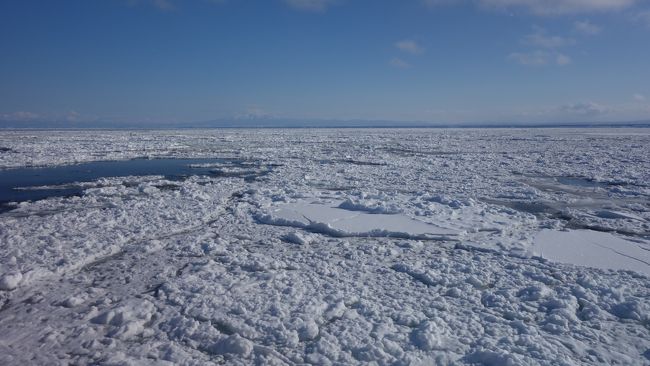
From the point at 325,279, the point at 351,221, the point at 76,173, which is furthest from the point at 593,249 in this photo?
the point at 76,173

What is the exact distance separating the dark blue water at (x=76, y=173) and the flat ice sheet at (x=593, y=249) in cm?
1100

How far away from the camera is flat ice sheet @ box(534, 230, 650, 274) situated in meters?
5.71

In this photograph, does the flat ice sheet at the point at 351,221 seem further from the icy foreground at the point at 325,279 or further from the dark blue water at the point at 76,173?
the dark blue water at the point at 76,173

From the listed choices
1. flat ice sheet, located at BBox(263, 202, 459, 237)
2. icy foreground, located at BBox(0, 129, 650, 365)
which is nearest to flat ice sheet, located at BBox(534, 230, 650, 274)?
icy foreground, located at BBox(0, 129, 650, 365)

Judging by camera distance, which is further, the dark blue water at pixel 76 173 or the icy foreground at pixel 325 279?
the dark blue water at pixel 76 173

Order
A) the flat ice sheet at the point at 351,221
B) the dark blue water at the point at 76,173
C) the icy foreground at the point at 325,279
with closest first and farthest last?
the icy foreground at the point at 325,279 < the flat ice sheet at the point at 351,221 < the dark blue water at the point at 76,173

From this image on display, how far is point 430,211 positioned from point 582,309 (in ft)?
14.3

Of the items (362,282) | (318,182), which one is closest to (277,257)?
(362,282)

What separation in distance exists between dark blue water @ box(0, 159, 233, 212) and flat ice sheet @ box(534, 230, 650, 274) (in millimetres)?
10997

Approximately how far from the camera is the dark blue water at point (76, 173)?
34.5 ft

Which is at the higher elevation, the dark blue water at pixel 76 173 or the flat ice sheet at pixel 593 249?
the dark blue water at pixel 76 173

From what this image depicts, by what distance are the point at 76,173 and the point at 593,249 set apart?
15.7 m

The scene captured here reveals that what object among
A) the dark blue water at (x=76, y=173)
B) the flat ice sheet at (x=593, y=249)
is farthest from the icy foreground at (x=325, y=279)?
the dark blue water at (x=76, y=173)

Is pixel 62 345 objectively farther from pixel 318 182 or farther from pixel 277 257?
pixel 318 182
